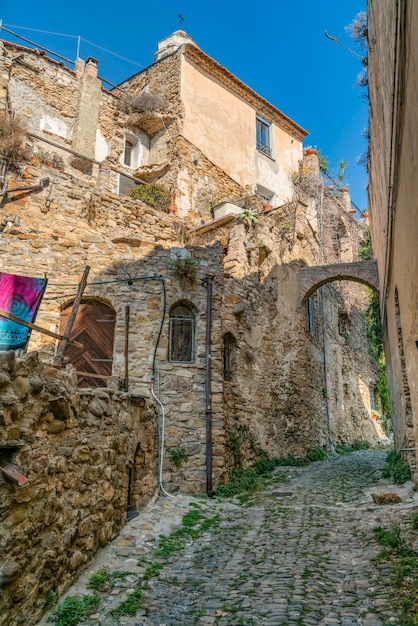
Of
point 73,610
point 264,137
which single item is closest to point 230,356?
point 73,610

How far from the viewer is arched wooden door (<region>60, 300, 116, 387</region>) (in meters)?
9.20

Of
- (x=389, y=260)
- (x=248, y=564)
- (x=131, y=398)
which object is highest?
(x=389, y=260)

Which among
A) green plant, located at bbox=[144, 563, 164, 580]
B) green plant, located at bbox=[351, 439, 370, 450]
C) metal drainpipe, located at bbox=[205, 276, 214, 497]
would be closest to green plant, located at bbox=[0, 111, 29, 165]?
metal drainpipe, located at bbox=[205, 276, 214, 497]

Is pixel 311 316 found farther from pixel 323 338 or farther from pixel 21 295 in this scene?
pixel 21 295

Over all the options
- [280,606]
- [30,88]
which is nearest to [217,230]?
[30,88]

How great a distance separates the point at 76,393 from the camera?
4.75 metres

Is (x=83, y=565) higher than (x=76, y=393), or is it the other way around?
(x=76, y=393)

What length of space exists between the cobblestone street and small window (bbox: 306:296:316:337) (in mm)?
7264

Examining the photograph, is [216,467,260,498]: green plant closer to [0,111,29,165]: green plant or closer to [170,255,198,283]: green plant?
[170,255,198,283]: green plant

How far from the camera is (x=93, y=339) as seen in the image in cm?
943

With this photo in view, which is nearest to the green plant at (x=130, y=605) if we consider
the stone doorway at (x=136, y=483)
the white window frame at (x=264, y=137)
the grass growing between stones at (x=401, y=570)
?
the stone doorway at (x=136, y=483)

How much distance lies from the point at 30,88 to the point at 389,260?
14303mm

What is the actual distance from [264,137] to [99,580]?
64.5ft

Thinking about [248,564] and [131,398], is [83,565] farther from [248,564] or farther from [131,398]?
[131,398]
